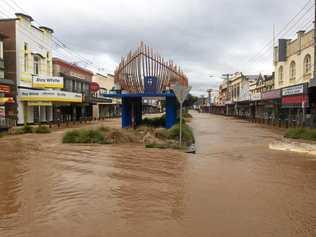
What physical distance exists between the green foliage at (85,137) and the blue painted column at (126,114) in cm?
475

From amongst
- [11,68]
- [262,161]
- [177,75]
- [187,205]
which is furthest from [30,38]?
[187,205]

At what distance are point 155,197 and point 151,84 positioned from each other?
1275 centimetres

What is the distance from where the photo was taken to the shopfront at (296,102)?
25.8m

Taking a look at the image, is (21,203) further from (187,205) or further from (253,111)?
(253,111)

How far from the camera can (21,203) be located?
20.5 ft

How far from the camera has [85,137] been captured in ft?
53.7

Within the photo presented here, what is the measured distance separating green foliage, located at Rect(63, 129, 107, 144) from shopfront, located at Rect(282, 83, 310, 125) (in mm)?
15388

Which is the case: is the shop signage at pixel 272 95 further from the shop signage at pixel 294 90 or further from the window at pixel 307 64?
the window at pixel 307 64

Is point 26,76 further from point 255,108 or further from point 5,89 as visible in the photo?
point 255,108

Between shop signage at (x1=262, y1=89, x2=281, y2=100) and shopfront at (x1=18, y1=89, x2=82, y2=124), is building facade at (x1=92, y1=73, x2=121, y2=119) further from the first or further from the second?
shop signage at (x1=262, y1=89, x2=281, y2=100)

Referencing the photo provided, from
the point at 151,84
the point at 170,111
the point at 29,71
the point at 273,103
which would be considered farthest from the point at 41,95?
the point at 273,103

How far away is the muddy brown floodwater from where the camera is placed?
16.6 feet

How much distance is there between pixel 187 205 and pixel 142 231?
4.91ft

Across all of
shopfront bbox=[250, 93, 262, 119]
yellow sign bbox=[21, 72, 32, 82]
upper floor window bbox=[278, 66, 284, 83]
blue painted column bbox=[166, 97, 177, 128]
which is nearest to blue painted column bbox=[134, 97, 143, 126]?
blue painted column bbox=[166, 97, 177, 128]
